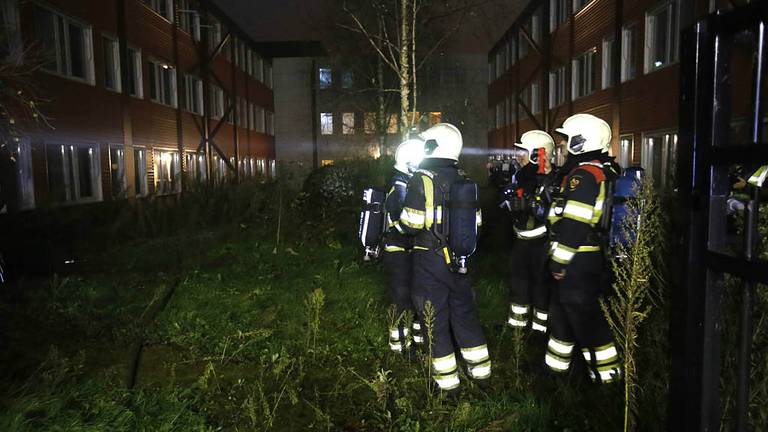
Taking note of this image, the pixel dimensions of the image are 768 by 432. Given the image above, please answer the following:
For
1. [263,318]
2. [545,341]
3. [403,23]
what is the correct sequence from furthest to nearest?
[403,23], [263,318], [545,341]

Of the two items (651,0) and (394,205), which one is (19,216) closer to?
(394,205)

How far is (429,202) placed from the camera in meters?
3.96

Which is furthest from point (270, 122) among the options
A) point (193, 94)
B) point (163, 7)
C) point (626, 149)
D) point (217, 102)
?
point (626, 149)

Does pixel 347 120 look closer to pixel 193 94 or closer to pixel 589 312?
pixel 193 94

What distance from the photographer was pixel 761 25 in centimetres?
144

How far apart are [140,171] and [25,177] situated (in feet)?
20.2

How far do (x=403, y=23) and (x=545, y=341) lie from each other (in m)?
7.34

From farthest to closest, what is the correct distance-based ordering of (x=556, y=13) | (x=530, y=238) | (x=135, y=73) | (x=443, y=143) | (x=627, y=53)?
1. (x=556, y=13)
2. (x=135, y=73)
3. (x=627, y=53)
4. (x=530, y=238)
5. (x=443, y=143)

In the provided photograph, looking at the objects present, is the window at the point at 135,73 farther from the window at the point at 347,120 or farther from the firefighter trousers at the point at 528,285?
the window at the point at 347,120

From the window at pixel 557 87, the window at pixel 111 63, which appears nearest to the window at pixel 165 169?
the window at pixel 111 63

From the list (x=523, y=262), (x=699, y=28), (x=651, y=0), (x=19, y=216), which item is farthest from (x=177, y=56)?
(x=699, y=28)

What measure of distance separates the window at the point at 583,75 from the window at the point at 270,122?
1996cm

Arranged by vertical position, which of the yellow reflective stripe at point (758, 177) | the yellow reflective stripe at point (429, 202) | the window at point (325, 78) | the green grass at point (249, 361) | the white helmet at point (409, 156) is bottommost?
the green grass at point (249, 361)

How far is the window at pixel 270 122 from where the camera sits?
1379 inches
